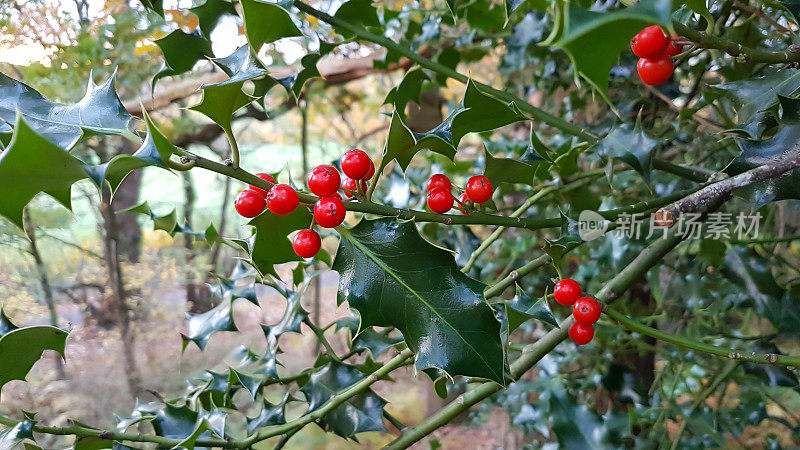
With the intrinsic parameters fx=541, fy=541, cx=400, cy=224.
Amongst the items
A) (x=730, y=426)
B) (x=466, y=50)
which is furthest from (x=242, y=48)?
(x=730, y=426)

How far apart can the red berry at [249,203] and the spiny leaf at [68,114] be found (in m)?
0.08

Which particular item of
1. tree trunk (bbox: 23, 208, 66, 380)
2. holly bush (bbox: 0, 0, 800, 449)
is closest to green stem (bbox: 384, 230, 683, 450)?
holly bush (bbox: 0, 0, 800, 449)

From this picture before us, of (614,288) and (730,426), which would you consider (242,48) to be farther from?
(730,426)

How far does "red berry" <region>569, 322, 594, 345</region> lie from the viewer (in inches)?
21.0

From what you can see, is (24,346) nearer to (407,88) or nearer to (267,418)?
(267,418)

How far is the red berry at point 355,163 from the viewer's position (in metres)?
0.44

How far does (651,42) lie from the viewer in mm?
387

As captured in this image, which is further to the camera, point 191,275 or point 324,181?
point 191,275

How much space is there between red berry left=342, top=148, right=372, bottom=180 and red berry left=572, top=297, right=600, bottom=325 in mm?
250

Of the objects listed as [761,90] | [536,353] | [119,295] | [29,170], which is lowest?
[119,295]

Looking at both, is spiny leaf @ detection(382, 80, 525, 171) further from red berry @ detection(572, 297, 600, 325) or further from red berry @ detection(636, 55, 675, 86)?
red berry @ detection(572, 297, 600, 325)

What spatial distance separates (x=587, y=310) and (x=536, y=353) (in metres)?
0.10

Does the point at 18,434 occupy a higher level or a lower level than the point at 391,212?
lower

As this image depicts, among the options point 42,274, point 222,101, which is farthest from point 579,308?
point 42,274
